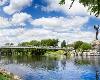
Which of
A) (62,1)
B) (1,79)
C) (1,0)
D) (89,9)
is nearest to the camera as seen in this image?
(62,1)

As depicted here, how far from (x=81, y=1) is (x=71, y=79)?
146 feet

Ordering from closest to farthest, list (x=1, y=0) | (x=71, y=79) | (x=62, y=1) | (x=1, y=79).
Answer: (x=62, y=1) < (x=1, y=0) < (x=1, y=79) < (x=71, y=79)

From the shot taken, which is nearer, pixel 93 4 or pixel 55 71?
pixel 93 4

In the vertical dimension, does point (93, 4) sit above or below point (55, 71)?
above

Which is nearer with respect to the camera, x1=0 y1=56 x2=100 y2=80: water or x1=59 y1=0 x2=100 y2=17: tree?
x1=59 y1=0 x2=100 y2=17: tree

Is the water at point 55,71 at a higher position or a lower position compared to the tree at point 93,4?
lower

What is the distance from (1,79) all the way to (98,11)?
50.5 feet

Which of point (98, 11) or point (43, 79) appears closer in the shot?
point (98, 11)

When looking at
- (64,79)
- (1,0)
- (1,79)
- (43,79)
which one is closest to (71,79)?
(64,79)

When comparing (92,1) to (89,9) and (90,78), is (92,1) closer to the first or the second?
(89,9)

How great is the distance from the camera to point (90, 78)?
69.0 meters

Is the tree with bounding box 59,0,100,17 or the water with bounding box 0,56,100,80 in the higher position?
the tree with bounding box 59,0,100,17

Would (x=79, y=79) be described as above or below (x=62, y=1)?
below

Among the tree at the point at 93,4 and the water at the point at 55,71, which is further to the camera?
the water at the point at 55,71
